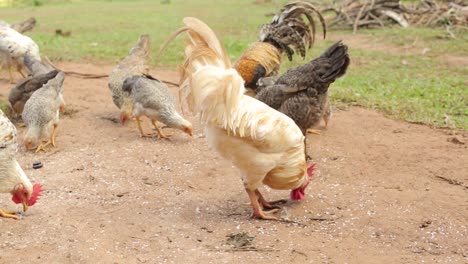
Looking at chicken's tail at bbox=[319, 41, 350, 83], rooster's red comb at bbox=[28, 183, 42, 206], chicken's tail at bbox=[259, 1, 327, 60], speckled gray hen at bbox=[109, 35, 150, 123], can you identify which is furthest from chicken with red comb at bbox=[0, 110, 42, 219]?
chicken's tail at bbox=[259, 1, 327, 60]

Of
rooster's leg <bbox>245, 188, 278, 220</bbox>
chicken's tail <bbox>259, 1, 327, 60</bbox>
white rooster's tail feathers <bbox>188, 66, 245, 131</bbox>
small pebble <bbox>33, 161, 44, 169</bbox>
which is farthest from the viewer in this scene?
chicken's tail <bbox>259, 1, 327, 60</bbox>

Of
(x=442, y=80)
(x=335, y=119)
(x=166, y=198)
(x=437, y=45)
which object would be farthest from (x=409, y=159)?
(x=437, y=45)

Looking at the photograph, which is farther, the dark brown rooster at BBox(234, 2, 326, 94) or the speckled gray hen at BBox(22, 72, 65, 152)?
the dark brown rooster at BBox(234, 2, 326, 94)

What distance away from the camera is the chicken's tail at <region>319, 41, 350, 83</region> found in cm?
555

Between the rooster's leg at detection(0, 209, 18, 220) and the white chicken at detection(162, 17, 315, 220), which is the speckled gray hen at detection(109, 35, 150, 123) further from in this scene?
the white chicken at detection(162, 17, 315, 220)

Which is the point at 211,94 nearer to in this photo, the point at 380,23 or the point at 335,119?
the point at 335,119

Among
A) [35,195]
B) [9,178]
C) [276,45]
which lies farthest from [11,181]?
[276,45]

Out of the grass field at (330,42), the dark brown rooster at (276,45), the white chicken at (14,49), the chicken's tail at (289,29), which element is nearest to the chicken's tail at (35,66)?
the white chicken at (14,49)

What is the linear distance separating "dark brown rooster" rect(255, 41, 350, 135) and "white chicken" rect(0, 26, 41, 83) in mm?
4901

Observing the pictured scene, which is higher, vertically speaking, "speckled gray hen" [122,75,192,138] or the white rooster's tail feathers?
the white rooster's tail feathers

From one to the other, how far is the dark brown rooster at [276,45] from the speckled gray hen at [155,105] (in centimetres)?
111

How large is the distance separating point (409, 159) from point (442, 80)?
3820mm

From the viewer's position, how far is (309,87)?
5.75 metres

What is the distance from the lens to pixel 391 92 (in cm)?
859
